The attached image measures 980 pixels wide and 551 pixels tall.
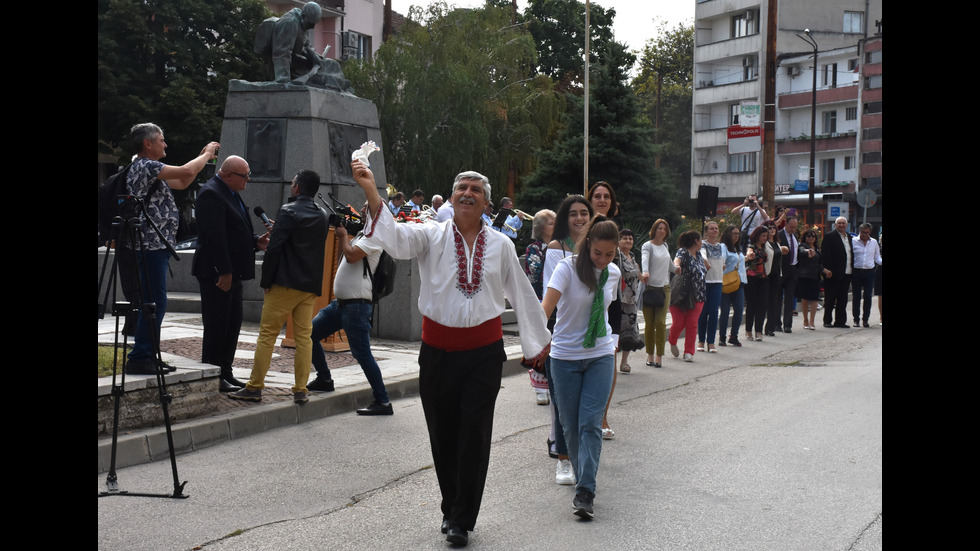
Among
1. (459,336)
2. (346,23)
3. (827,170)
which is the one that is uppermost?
(346,23)

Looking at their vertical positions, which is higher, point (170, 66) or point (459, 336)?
point (170, 66)

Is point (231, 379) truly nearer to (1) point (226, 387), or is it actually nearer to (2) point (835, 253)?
(1) point (226, 387)

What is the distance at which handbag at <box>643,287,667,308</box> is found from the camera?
1259cm

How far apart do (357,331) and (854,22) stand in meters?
68.8

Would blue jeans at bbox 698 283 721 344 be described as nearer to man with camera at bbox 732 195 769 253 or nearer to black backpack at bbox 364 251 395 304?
man with camera at bbox 732 195 769 253

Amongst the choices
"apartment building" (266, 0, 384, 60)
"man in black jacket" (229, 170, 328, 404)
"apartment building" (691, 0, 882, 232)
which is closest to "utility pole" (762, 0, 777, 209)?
"man in black jacket" (229, 170, 328, 404)

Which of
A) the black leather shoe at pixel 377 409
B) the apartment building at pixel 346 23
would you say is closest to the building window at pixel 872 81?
the apartment building at pixel 346 23

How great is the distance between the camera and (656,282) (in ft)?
41.6

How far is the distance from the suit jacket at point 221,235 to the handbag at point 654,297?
5.33 meters

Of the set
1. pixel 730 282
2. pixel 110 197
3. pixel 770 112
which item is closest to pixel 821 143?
pixel 770 112

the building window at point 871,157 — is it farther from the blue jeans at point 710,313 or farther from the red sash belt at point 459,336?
the red sash belt at point 459,336

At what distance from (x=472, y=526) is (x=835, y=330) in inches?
597

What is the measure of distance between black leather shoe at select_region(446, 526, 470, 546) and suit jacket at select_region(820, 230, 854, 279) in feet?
51.8
